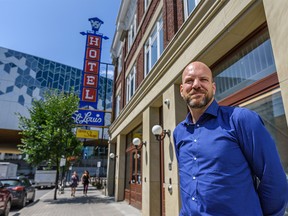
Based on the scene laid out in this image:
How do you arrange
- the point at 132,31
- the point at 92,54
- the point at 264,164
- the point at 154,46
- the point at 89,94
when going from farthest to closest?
the point at 92,54 → the point at 89,94 → the point at 132,31 → the point at 154,46 → the point at 264,164

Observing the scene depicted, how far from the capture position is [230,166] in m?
1.32

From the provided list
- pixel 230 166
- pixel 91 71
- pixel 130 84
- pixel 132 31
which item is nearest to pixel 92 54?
pixel 91 71

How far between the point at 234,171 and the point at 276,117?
9.32 feet

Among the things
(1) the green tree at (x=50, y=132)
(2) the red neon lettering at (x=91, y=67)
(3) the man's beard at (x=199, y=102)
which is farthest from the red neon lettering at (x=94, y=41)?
(3) the man's beard at (x=199, y=102)

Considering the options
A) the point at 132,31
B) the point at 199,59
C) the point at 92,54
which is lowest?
the point at 199,59

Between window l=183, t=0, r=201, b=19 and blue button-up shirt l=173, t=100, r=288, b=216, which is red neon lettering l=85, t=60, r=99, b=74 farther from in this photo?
blue button-up shirt l=173, t=100, r=288, b=216

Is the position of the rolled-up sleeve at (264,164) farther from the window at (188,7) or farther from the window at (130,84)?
the window at (130,84)

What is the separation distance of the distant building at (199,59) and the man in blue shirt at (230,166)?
6.58ft

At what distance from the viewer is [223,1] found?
14.5 ft

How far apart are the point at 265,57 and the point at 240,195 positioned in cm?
344

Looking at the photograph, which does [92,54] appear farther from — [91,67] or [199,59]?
[199,59]

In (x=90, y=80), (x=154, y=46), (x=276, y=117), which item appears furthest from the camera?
(x=90, y=80)

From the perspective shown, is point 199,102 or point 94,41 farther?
point 94,41

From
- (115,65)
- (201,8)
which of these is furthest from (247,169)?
(115,65)
